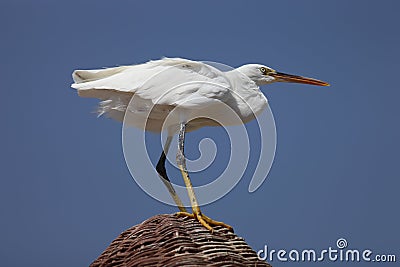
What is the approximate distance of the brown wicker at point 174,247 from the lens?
1.36m

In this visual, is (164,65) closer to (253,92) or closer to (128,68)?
(128,68)

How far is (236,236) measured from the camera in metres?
1.57

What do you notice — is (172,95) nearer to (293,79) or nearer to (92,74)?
(92,74)

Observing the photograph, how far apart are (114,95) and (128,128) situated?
0.13 metres

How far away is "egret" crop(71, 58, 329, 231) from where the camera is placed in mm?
A: 1892

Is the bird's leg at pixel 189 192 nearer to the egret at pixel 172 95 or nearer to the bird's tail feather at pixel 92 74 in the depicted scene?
the egret at pixel 172 95

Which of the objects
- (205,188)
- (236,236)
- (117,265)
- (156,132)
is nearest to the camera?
(117,265)

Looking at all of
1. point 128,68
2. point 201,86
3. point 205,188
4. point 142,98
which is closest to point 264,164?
point 205,188

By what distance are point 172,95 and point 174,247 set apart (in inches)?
25.9

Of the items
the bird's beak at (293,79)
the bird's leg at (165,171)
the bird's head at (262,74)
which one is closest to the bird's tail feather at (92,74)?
the bird's leg at (165,171)

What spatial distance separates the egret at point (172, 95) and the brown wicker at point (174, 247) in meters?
0.28

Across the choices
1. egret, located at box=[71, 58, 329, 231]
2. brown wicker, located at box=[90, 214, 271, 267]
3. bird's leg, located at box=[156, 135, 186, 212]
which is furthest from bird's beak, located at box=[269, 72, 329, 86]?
brown wicker, located at box=[90, 214, 271, 267]

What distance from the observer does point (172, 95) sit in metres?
1.90

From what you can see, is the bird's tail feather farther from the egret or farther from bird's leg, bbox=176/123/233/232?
bird's leg, bbox=176/123/233/232
